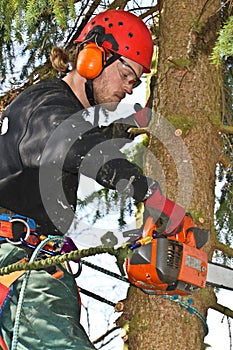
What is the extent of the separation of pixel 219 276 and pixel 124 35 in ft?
4.34

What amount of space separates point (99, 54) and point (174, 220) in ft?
3.12

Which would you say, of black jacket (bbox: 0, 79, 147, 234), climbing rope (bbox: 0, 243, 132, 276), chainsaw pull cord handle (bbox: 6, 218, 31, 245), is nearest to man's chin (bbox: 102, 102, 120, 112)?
black jacket (bbox: 0, 79, 147, 234)

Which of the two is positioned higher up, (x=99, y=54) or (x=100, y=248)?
(x=99, y=54)

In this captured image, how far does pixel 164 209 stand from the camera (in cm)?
244

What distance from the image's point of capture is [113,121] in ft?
11.5

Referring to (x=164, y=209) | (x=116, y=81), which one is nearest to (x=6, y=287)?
(x=164, y=209)

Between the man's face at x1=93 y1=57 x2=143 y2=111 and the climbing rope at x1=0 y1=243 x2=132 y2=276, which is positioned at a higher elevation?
the man's face at x1=93 y1=57 x2=143 y2=111

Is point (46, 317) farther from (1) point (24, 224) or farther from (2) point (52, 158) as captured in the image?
(2) point (52, 158)

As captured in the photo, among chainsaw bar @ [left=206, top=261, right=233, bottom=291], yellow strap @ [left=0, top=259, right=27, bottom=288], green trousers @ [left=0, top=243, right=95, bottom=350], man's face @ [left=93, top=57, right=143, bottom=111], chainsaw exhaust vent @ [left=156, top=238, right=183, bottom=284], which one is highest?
man's face @ [left=93, top=57, right=143, bottom=111]

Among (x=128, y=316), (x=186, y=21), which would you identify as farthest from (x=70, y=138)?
(x=186, y=21)

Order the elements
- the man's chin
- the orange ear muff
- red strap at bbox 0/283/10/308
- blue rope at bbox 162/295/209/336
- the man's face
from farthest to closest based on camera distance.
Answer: the man's chin
the man's face
the orange ear muff
blue rope at bbox 162/295/209/336
red strap at bbox 0/283/10/308

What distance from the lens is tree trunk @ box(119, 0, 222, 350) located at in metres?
2.76

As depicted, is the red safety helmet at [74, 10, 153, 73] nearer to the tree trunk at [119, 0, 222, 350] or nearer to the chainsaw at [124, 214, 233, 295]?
the tree trunk at [119, 0, 222, 350]

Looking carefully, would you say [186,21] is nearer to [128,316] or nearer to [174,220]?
[174,220]
